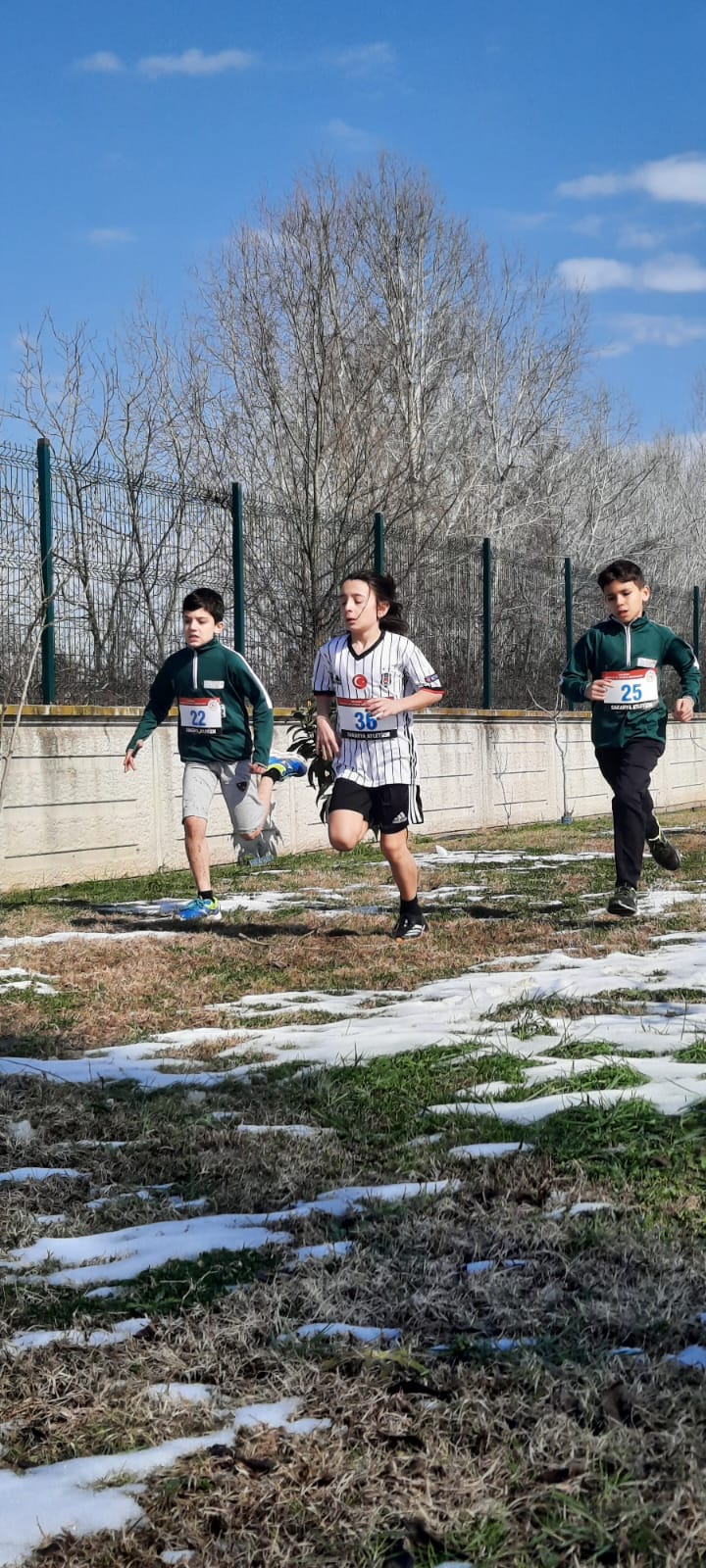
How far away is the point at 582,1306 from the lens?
2.53m

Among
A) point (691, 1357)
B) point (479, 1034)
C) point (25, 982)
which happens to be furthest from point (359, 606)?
point (691, 1357)

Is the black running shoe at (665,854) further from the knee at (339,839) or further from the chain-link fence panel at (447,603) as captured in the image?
the chain-link fence panel at (447,603)

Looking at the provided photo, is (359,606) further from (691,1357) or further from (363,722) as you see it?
(691,1357)

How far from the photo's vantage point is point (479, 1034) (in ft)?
16.0

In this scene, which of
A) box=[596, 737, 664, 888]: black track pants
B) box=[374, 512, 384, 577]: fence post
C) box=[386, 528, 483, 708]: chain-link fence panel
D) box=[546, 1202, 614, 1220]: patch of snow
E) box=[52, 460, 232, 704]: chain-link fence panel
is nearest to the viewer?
box=[546, 1202, 614, 1220]: patch of snow

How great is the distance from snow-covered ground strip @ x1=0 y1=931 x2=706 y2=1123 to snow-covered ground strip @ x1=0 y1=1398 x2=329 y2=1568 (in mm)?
1704

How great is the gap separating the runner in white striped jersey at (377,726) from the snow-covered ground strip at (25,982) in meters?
1.68

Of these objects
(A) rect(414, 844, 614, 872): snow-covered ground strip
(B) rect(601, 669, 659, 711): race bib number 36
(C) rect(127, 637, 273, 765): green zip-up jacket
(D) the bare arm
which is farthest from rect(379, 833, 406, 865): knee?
(A) rect(414, 844, 614, 872): snow-covered ground strip

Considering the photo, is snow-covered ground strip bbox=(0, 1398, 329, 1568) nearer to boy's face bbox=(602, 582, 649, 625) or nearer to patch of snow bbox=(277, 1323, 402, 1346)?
patch of snow bbox=(277, 1323, 402, 1346)

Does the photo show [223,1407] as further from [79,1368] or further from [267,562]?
[267,562]

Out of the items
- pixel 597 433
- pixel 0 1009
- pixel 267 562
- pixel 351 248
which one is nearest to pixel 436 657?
pixel 267 562

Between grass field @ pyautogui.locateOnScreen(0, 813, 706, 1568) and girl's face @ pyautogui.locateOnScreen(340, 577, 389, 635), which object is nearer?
grass field @ pyautogui.locateOnScreen(0, 813, 706, 1568)

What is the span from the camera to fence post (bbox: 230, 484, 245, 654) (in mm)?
12594

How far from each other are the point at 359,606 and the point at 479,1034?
295 cm
